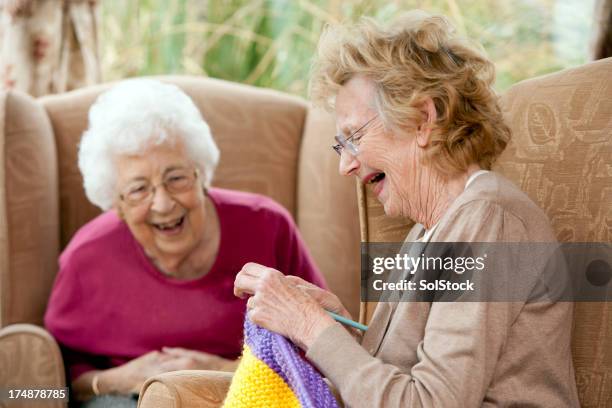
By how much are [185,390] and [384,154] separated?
54 centimetres

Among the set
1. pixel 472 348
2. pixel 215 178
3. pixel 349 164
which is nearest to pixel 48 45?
pixel 215 178

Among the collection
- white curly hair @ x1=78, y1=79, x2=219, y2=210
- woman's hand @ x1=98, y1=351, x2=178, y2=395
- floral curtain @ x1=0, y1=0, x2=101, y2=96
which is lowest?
woman's hand @ x1=98, y1=351, x2=178, y2=395

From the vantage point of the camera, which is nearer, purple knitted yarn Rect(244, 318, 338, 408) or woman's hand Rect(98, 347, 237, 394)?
purple knitted yarn Rect(244, 318, 338, 408)

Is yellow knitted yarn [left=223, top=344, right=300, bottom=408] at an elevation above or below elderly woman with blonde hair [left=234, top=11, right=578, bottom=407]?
below

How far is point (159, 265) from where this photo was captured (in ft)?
6.96

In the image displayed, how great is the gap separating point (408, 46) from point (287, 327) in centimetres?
51

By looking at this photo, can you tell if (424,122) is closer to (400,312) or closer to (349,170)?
(349,170)

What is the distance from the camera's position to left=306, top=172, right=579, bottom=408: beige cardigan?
1.15m

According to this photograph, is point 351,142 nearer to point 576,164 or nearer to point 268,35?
point 576,164

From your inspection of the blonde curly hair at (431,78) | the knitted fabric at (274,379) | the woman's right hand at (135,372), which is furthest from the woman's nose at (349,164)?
the woman's right hand at (135,372)

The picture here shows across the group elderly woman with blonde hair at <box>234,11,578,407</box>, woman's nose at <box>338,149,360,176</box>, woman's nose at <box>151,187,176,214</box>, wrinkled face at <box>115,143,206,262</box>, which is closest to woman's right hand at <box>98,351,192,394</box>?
wrinkled face at <box>115,143,206,262</box>

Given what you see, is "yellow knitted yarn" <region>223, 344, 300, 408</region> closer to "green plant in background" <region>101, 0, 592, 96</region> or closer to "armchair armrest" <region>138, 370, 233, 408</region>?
"armchair armrest" <region>138, 370, 233, 408</region>

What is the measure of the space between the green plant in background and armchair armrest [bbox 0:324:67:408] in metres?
1.83

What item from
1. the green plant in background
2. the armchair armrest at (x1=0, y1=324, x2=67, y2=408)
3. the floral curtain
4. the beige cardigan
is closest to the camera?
the beige cardigan
